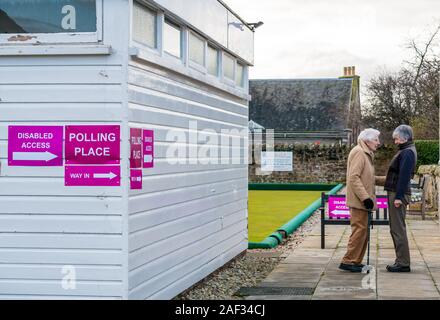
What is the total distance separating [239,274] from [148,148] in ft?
12.9

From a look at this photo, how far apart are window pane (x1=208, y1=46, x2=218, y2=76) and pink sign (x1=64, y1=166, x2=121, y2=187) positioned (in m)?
3.77

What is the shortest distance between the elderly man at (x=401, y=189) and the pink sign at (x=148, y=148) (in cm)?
399

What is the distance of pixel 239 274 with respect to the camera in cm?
1116

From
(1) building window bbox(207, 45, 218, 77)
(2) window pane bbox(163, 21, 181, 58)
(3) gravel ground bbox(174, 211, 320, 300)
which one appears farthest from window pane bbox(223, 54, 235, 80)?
(3) gravel ground bbox(174, 211, 320, 300)

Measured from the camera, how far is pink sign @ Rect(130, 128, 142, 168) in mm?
7210

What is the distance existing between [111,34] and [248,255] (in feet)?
21.8

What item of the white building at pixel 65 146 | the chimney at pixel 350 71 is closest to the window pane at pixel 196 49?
the white building at pixel 65 146

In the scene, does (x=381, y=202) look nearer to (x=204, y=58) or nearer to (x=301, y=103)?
(x=204, y=58)

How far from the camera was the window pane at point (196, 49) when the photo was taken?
9578mm

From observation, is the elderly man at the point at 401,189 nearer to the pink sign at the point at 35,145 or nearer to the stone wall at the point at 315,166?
the pink sign at the point at 35,145

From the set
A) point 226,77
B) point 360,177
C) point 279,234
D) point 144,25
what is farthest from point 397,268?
point 144,25

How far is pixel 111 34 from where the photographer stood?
23.3 ft
